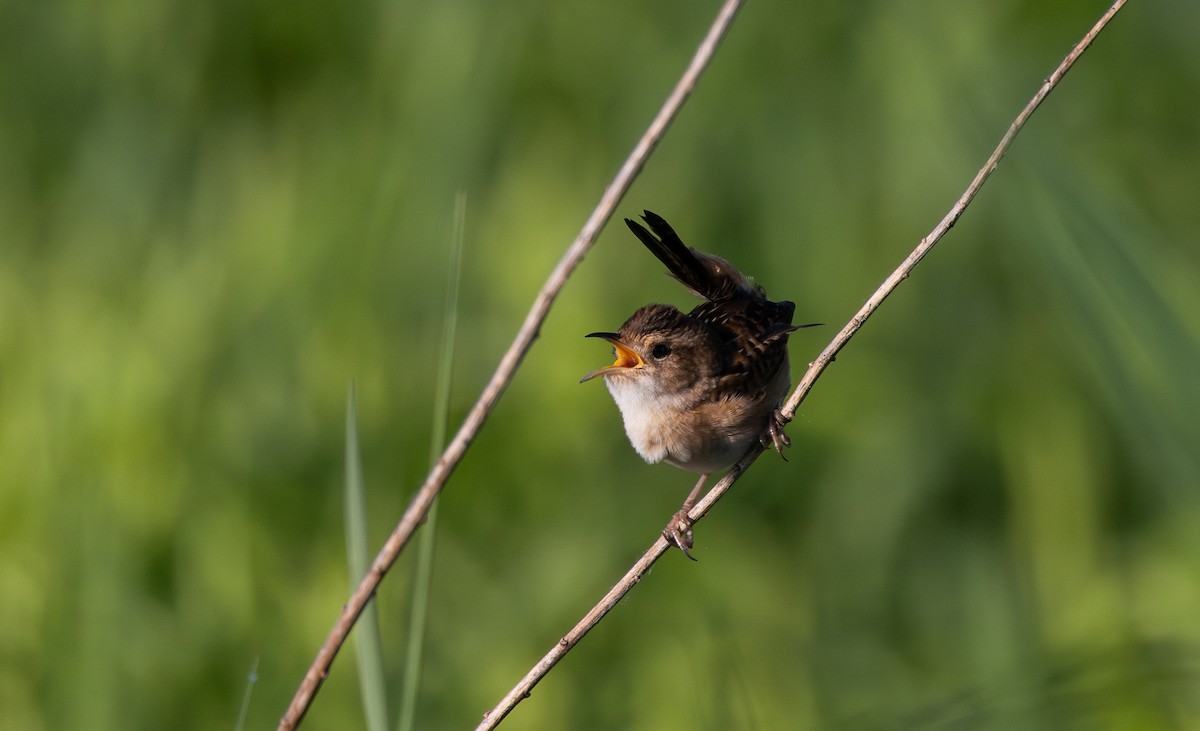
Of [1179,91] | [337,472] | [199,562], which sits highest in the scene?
[1179,91]

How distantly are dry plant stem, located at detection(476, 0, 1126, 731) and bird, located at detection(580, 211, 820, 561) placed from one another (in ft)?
1.77

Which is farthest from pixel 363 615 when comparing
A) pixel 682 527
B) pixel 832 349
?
pixel 682 527

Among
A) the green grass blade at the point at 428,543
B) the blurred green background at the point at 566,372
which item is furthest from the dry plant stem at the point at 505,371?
the blurred green background at the point at 566,372

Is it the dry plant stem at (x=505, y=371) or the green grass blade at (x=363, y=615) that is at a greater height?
the dry plant stem at (x=505, y=371)

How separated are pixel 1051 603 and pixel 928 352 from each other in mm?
884

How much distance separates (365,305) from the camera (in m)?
4.30

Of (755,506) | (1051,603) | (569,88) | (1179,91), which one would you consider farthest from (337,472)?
(1179,91)

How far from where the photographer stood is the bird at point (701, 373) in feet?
8.86

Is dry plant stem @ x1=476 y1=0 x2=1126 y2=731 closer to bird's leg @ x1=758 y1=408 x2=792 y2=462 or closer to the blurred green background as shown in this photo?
bird's leg @ x1=758 y1=408 x2=792 y2=462

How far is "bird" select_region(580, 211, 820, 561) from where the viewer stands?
2699 millimetres

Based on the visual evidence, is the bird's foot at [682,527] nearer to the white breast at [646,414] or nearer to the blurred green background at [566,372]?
the white breast at [646,414]

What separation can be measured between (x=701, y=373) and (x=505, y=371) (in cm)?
132

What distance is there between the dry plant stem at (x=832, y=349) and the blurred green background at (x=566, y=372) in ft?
3.52

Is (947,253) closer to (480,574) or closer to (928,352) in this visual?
(928,352)
